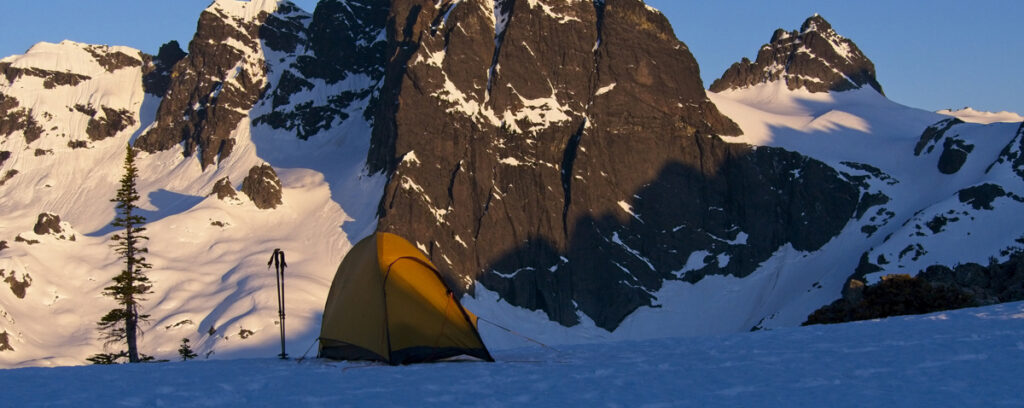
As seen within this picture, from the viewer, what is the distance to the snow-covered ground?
1853cm

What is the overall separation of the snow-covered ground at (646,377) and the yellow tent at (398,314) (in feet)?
2.70

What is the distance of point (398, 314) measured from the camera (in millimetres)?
26422

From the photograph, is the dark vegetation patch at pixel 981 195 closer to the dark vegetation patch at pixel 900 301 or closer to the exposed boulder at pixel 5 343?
the dark vegetation patch at pixel 900 301

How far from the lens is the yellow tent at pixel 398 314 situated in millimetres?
26141

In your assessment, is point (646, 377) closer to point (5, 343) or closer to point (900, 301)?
point (900, 301)

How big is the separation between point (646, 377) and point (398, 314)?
7749 mm

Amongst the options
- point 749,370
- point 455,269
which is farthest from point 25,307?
point 749,370

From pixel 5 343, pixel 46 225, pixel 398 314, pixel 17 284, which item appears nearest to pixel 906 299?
pixel 398 314

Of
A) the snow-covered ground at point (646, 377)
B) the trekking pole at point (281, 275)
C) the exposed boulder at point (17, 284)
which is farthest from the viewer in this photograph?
the exposed boulder at point (17, 284)

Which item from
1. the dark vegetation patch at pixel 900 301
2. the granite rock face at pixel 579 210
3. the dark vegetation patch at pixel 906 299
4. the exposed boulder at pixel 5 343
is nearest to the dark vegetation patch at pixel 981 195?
the granite rock face at pixel 579 210

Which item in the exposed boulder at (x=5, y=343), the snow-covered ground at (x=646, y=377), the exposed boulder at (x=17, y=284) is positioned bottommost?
the snow-covered ground at (x=646, y=377)

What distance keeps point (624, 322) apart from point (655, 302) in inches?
296

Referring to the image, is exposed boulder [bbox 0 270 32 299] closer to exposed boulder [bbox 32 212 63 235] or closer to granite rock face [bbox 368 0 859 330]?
exposed boulder [bbox 32 212 63 235]

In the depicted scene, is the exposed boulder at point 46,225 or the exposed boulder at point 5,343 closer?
the exposed boulder at point 5,343
